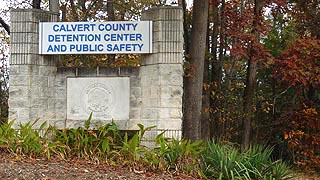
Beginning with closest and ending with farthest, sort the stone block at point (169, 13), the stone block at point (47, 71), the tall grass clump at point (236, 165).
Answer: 1. the tall grass clump at point (236, 165)
2. the stone block at point (169, 13)
3. the stone block at point (47, 71)

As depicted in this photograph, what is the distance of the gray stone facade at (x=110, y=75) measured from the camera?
388 inches

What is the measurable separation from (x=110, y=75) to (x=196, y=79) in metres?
2.19

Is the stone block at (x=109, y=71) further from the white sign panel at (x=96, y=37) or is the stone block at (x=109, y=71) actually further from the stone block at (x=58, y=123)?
the stone block at (x=58, y=123)

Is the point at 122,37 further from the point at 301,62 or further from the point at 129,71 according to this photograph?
the point at 301,62

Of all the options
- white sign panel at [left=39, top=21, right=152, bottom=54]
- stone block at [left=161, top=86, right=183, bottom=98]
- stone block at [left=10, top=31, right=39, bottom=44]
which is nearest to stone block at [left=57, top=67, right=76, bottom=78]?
white sign panel at [left=39, top=21, right=152, bottom=54]

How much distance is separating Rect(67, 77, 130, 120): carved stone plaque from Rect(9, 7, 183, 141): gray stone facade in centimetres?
9

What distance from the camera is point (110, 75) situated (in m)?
10.1

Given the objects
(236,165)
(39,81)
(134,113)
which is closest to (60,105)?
(39,81)

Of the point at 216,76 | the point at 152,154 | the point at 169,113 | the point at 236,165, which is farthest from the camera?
the point at 216,76

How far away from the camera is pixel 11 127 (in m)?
10.0

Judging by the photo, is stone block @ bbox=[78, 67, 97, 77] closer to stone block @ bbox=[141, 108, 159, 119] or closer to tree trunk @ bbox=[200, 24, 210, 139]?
stone block @ bbox=[141, 108, 159, 119]

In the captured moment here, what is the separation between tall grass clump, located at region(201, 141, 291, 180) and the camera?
28.1ft

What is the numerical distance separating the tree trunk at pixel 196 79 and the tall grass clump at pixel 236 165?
209 centimetres

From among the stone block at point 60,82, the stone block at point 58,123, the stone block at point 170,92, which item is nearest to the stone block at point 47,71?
the stone block at point 60,82
